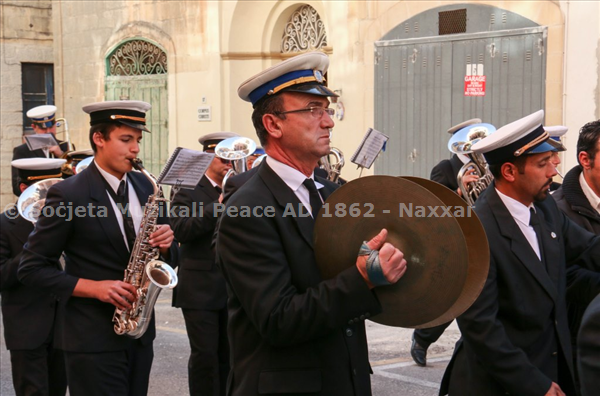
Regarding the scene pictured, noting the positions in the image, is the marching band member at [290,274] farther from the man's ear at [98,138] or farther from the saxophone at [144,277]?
the man's ear at [98,138]

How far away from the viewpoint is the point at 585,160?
484cm

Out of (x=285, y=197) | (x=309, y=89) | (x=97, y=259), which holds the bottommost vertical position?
(x=97, y=259)

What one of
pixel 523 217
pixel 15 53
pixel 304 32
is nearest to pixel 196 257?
pixel 523 217

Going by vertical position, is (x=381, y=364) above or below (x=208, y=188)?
below

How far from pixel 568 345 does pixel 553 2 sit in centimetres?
801

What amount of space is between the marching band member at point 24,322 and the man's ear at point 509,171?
3216mm

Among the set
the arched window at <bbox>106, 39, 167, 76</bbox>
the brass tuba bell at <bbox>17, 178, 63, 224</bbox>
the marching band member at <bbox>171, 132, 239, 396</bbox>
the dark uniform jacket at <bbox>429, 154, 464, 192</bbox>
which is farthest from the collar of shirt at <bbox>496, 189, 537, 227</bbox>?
the arched window at <bbox>106, 39, 167, 76</bbox>

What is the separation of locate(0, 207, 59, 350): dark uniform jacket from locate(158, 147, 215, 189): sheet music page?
975 millimetres

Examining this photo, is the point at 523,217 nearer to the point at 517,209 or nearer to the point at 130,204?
the point at 517,209

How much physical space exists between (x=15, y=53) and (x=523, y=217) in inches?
728

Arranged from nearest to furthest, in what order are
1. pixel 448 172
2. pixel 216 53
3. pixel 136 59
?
pixel 448 172 < pixel 216 53 < pixel 136 59

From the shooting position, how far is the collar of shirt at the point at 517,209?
3.97 m

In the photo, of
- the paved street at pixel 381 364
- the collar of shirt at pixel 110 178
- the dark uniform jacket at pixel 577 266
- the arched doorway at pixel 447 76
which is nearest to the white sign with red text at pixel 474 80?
the arched doorway at pixel 447 76

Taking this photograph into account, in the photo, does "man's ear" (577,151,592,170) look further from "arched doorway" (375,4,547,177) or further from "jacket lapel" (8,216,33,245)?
"arched doorway" (375,4,547,177)
